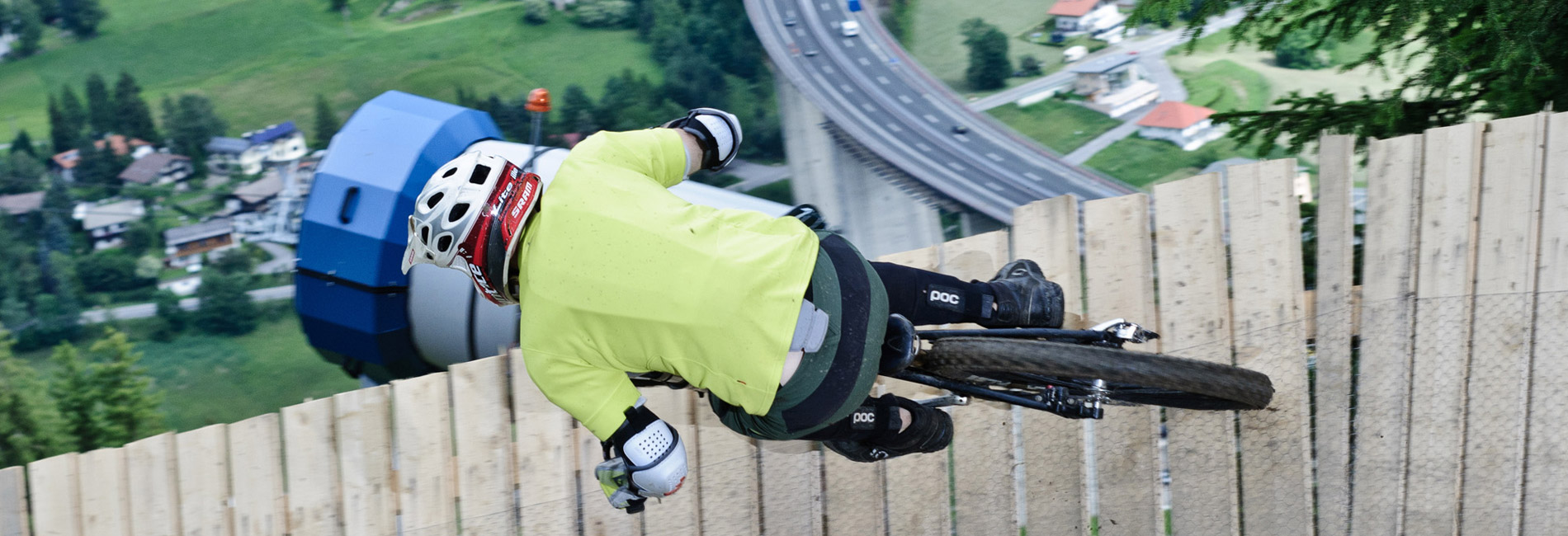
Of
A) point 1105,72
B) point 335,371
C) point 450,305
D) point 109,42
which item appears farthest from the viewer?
point 109,42

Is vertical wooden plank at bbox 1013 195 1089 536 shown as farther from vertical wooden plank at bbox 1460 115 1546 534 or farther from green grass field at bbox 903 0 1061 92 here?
green grass field at bbox 903 0 1061 92

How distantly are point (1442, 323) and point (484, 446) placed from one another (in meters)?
3.88

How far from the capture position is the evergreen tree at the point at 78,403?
935 inches

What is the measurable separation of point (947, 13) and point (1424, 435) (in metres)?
37.9

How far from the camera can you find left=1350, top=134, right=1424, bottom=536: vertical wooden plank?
13.2 feet

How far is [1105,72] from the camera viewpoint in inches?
1378

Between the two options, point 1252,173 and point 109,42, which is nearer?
point 1252,173

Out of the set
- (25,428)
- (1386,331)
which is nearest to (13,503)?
(1386,331)

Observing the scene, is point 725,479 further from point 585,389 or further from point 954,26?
point 954,26

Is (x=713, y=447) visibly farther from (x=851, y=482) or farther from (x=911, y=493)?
(x=911, y=493)

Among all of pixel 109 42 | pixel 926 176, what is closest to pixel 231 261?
pixel 109 42

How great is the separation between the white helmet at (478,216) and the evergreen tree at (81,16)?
51.9m

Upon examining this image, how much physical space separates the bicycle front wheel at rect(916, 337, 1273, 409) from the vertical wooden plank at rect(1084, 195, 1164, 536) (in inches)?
25.5

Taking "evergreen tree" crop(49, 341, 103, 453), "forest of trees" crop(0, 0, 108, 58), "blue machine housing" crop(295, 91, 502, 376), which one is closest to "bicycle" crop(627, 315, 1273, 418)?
"blue machine housing" crop(295, 91, 502, 376)
